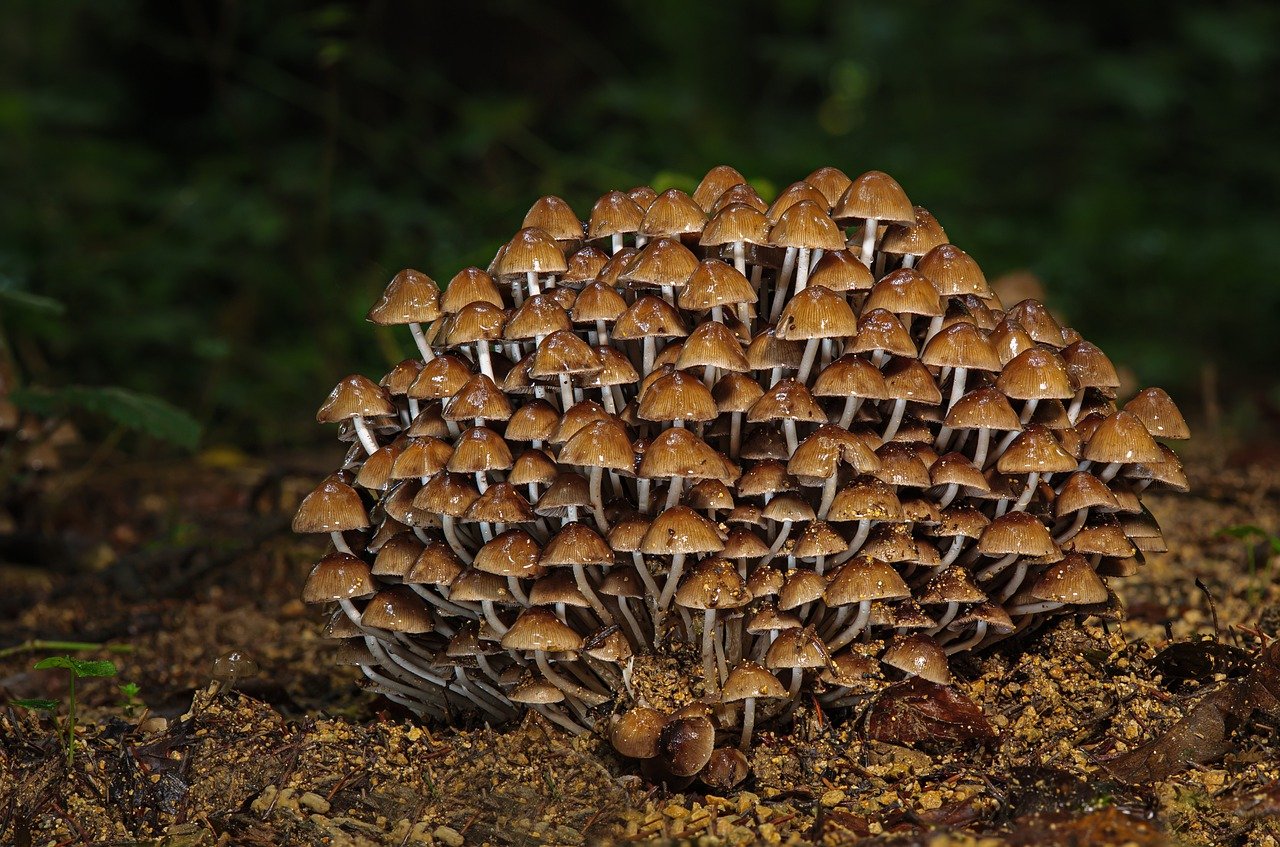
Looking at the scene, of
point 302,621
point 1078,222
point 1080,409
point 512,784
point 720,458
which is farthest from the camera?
point 1078,222

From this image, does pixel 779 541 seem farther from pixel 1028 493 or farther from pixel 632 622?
pixel 1028 493

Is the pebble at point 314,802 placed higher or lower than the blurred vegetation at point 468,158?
lower

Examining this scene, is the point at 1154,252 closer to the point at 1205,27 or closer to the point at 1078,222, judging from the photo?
the point at 1078,222

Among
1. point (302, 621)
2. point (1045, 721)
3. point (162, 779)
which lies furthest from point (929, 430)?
point (302, 621)

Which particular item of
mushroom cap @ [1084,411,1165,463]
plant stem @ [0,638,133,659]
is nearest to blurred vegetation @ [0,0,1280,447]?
plant stem @ [0,638,133,659]

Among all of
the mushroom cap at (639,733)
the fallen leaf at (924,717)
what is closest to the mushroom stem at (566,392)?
the mushroom cap at (639,733)

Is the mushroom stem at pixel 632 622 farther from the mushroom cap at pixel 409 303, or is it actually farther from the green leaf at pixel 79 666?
the green leaf at pixel 79 666
